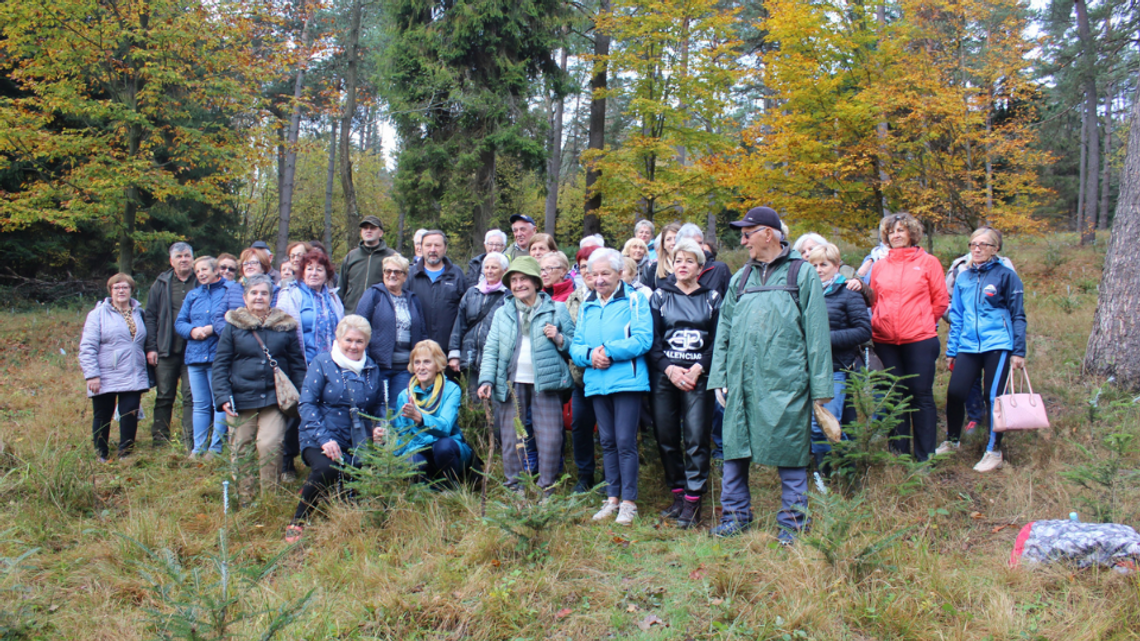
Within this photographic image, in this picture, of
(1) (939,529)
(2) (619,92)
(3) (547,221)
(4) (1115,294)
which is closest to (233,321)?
(1) (939,529)

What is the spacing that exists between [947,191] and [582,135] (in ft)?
73.1

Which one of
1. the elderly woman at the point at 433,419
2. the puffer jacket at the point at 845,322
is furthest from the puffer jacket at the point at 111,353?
the puffer jacket at the point at 845,322

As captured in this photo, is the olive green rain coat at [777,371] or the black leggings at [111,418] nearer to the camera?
the olive green rain coat at [777,371]

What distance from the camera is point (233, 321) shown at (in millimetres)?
5266

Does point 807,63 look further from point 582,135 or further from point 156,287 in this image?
point 582,135

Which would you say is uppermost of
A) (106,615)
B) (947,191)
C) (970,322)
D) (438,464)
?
(947,191)

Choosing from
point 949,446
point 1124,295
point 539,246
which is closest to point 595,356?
point 539,246

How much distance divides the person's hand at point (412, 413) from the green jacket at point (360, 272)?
2.07 meters

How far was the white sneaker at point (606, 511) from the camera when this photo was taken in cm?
458

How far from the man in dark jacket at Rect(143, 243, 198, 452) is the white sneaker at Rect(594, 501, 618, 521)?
433 cm

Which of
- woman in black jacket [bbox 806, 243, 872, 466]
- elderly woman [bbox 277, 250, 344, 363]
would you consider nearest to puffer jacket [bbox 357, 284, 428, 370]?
elderly woman [bbox 277, 250, 344, 363]

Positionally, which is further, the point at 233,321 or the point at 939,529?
the point at 233,321

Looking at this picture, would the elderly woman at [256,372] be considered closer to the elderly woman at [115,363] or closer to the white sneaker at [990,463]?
the elderly woman at [115,363]

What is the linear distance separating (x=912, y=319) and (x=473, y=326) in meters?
3.57
